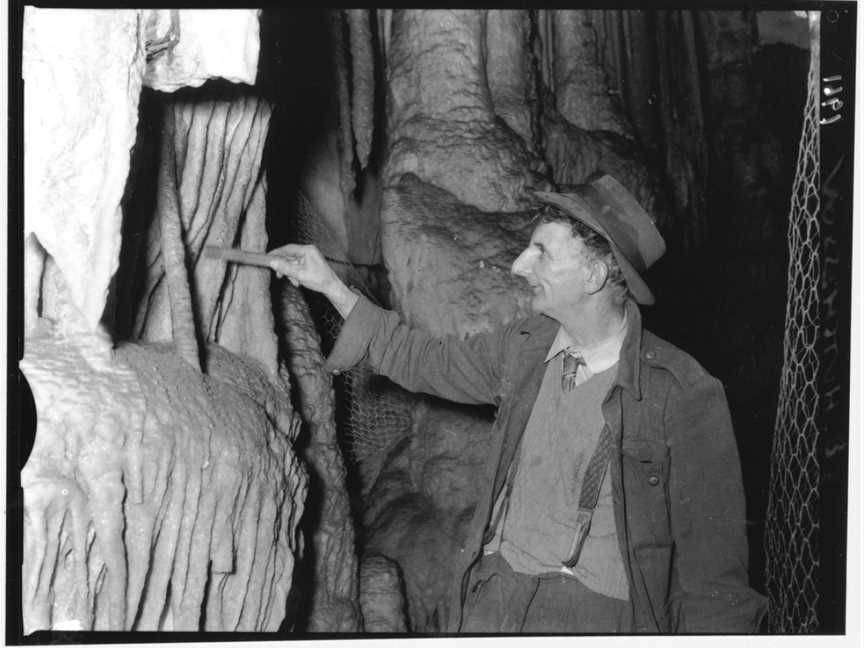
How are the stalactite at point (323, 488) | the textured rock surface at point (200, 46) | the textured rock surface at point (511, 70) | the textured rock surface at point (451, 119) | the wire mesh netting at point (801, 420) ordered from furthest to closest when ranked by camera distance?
the textured rock surface at point (511, 70) → the textured rock surface at point (451, 119) → the stalactite at point (323, 488) → the wire mesh netting at point (801, 420) → the textured rock surface at point (200, 46)

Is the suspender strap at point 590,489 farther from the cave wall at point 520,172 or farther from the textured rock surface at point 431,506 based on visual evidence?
the textured rock surface at point 431,506

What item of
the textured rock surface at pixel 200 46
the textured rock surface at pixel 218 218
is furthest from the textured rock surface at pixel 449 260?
the textured rock surface at pixel 200 46

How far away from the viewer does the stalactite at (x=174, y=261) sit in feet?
5.92

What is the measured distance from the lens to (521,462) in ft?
6.00

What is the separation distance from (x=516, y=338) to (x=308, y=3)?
812mm

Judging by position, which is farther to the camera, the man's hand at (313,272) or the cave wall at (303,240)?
the man's hand at (313,272)

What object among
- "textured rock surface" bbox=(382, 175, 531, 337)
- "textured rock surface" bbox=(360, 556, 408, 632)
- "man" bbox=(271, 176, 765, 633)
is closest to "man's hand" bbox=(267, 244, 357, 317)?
"man" bbox=(271, 176, 765, 633)

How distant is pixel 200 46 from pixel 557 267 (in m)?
0.77

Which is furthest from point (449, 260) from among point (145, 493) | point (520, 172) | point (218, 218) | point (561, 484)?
point (145, 493)

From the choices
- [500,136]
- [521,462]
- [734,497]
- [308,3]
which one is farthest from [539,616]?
[500,136]

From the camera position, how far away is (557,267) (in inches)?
70.0

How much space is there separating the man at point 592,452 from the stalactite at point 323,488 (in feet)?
2.52

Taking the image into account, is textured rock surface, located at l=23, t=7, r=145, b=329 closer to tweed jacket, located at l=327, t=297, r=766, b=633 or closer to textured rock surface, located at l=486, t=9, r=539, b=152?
tweed jacket, located at l=327, t=297, r=766, b=633

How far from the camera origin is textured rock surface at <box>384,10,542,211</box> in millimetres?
3002
